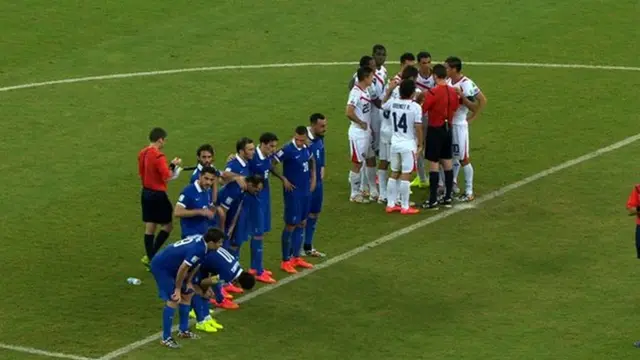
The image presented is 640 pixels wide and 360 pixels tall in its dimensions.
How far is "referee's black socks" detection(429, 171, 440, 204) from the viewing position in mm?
26866

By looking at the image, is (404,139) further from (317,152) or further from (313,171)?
(313,171)

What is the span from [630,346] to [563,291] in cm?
230

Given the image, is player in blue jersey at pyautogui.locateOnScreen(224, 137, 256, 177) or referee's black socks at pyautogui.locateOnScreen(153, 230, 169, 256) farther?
referee's black socks at pyautogui.locateOnScreen(153, 230, 169, 256)

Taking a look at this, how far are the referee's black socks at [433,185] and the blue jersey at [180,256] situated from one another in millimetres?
6645

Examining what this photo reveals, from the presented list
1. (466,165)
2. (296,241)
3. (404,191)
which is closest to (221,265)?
(296,241)

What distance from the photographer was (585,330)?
71.7 ft

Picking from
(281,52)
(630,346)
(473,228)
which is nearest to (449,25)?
(281,52)

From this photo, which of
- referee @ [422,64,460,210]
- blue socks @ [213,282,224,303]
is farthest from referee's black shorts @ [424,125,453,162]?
blue socks @ [213,282,224,303]

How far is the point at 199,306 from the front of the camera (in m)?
21.8

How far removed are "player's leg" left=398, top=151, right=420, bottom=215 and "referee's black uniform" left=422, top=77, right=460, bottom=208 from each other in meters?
→ 0.44

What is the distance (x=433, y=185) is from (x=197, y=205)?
19.5 feet

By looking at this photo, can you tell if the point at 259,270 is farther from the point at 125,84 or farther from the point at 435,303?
the point at 125,84

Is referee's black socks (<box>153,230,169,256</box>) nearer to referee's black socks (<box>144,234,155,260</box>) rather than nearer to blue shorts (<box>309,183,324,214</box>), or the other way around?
referee's black socks (<box>144,234,155,260</box>)

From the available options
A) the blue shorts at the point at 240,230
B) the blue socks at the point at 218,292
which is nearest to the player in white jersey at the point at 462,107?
the blue shorts at the point at 240,230
